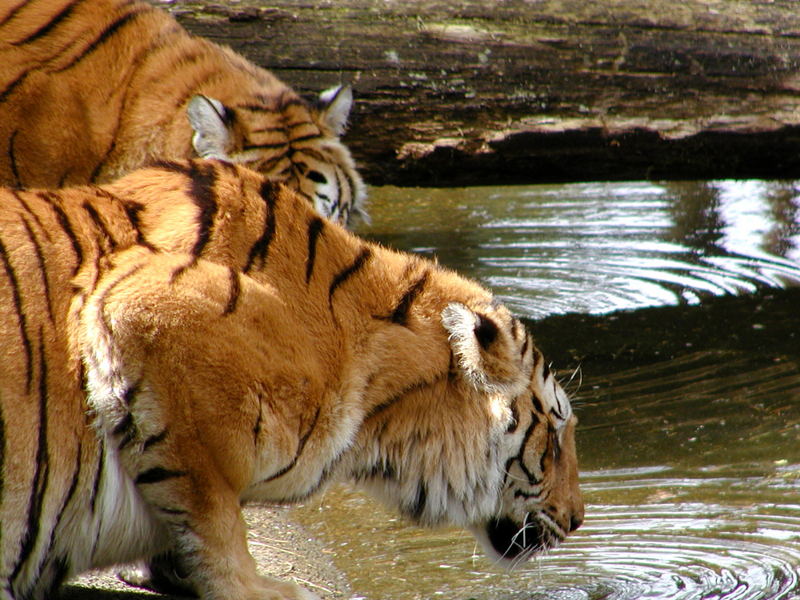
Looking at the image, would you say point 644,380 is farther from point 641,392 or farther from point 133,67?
point 133,67

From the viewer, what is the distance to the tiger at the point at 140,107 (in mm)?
4438

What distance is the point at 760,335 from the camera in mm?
5109

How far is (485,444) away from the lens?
2.96 m

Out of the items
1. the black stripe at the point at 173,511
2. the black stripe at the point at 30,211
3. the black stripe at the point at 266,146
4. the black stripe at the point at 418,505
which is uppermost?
the black stripe at the point at 30,211

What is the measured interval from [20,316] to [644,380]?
293 cm

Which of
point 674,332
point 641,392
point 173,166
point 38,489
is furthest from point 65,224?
point 674,332

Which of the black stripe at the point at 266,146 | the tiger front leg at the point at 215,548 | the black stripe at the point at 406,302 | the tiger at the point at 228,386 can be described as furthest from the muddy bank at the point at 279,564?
the black stripe at the point at 266,146

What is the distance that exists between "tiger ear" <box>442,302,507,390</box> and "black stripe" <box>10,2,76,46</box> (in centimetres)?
267

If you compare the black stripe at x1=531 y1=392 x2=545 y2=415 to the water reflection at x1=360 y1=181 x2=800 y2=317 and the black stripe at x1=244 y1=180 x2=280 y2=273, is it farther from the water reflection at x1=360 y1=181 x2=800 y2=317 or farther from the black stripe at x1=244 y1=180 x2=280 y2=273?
the water reflection at x1=360 y1=181 x2=800 y2=317

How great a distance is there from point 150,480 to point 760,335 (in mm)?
3395

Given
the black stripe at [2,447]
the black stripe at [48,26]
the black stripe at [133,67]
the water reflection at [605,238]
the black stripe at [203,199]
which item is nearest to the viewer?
the black stripe at [2,447]

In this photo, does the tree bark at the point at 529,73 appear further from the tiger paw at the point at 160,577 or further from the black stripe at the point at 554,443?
the tiger paw at the point at 160,577

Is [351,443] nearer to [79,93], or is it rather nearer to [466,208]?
[79,93]

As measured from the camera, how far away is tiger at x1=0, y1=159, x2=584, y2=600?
8.29ft
